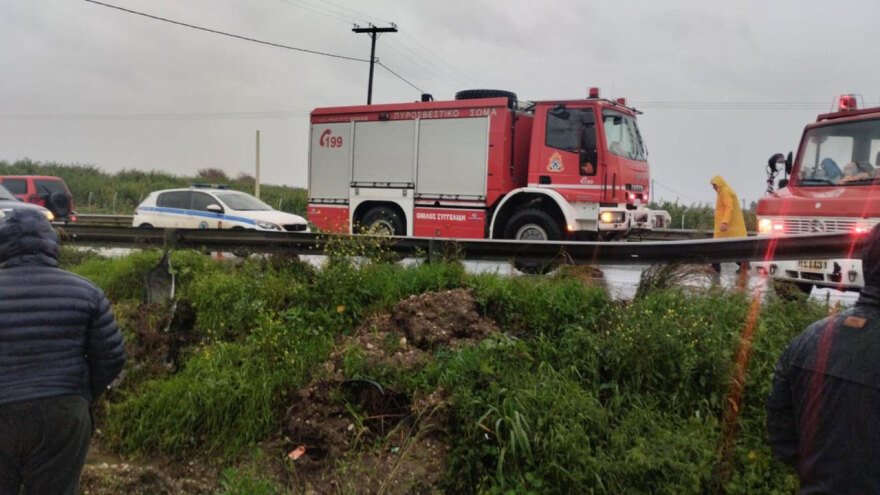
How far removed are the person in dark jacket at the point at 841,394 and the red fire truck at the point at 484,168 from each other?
26.1 ft

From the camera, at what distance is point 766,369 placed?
4402mm

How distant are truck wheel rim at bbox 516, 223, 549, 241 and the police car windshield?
6.31 m

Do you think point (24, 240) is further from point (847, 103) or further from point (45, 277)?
point (847, 103)

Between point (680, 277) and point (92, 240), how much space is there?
25.6ft

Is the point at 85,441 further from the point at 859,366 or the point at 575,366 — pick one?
the point at 859,366

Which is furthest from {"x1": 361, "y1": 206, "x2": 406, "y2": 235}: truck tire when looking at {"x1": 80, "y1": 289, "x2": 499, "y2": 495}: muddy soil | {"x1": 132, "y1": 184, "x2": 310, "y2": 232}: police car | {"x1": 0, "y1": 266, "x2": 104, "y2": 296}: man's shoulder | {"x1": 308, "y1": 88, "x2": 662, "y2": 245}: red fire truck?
{"x1": 0, "y1": 266, "x2": 104, "y2": 296}: man's shoulder

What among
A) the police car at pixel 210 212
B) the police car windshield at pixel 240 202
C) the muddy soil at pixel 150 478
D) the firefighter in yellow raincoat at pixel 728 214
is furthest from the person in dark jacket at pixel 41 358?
the police car windshield at pixel 240 202

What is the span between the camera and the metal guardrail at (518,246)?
242 inches

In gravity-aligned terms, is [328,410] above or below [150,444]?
above

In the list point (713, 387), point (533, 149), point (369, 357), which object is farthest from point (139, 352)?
point (533, 149)

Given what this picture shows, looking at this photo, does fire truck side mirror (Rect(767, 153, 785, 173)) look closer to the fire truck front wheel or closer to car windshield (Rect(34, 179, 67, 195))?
the fire truck front wheel

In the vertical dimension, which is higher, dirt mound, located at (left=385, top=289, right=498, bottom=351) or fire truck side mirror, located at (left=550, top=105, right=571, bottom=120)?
fire truck side mirror, located at (left=550, top=105, right=571, bottom=120)

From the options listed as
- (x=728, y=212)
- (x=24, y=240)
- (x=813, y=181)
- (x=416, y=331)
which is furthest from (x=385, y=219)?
(x=24, y=240)

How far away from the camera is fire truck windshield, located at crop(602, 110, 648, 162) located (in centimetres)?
1160
